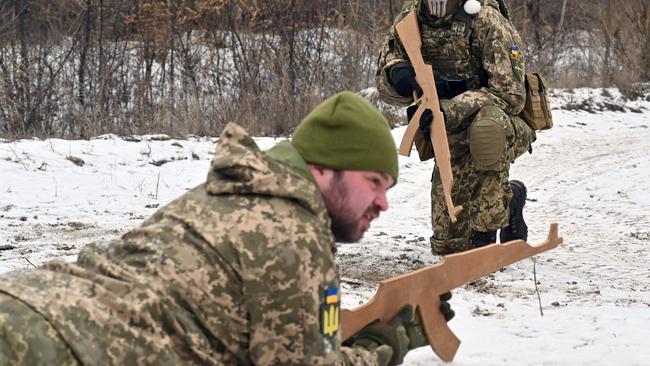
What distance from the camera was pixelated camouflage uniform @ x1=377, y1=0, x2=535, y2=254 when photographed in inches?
211

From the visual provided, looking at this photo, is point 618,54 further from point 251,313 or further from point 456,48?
point 251,313

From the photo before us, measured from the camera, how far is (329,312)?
2174mm

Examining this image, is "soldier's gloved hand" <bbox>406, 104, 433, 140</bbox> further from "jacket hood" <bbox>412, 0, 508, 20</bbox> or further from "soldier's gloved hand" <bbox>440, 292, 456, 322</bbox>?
"soldier's gloved hand" <bbox>440, 292, 456, 322</bbox>

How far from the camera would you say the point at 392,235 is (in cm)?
653

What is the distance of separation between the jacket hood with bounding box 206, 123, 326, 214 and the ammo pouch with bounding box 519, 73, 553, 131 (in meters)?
3.68

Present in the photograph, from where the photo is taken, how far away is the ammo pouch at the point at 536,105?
565 centimetres

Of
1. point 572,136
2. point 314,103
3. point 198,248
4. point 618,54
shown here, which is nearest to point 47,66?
point 314,103

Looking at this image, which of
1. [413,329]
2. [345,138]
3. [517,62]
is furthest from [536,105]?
[345,138]

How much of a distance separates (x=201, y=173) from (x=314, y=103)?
10.6 feet

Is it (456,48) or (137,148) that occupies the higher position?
(456,48)

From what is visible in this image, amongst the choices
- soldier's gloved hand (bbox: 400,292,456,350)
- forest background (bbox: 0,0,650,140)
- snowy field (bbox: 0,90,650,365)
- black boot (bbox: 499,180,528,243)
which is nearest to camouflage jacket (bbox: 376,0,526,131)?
black boot (bbox: 499,180,528,243)

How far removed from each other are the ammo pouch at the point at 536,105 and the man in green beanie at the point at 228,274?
358 cm

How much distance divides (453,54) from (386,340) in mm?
3025

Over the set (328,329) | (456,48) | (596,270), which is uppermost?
(456,48)
